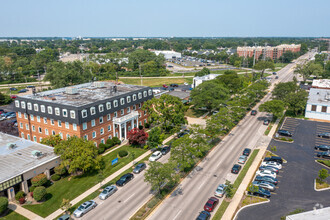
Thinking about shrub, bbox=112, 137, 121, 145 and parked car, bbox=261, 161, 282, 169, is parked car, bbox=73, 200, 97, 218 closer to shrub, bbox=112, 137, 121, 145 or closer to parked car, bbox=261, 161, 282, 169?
shrub, bbox=112, 137, 121, 145

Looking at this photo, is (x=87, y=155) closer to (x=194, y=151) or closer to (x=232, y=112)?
(x=194, y=151)

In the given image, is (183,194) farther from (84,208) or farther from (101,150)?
(101,150)

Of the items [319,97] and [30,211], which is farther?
[319,97]

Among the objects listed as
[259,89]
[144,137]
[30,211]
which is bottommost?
[30,211]

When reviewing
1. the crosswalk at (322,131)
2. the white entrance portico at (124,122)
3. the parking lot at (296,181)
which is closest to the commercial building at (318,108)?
the crosswalk at (322,131)

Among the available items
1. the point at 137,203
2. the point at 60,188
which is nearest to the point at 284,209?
the point at 137,203

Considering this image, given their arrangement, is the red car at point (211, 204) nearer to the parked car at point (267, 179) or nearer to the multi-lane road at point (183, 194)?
the multi-lane road at point (183, 194)

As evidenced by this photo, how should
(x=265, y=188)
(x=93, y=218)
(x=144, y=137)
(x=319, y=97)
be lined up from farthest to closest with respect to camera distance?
(x=319, y=97) → (x=144, y=137) → (x=265, y=188) → (x=93, y=218)
